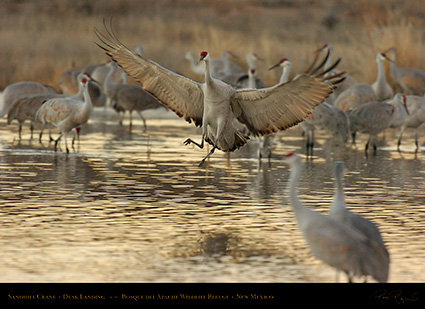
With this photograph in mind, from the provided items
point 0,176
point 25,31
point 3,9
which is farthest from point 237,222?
point 3,9

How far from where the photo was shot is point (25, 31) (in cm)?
3466

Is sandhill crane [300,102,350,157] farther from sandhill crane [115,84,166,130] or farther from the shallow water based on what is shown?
sandhill crane [115,84,166,130]

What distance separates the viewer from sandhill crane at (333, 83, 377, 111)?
18.2m

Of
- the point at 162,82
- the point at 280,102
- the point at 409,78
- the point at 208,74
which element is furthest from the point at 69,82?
the point at 280,102

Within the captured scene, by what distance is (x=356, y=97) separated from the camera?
18219 millimetres

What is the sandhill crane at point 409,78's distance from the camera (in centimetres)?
2086

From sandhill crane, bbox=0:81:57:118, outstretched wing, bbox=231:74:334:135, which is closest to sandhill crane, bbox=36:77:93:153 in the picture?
sandhill crane, bbox=0:81:57:118

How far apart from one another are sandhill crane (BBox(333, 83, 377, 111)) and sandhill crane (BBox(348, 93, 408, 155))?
1890 millimetres

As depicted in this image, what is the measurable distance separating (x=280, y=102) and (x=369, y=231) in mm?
4172

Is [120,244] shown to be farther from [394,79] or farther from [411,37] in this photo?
[411,37]

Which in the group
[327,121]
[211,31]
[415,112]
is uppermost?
[211,31]

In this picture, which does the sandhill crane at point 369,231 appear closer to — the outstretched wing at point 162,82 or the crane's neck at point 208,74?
the crane's neck at point 208,74

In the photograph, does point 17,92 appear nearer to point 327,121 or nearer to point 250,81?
point 250,81

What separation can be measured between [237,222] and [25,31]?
26.9 meters
